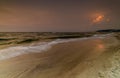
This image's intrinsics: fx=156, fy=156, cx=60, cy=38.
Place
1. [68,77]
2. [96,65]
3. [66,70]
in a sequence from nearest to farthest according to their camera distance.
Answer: [68,77]
[66,70]
[96,65]

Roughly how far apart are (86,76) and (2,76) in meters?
3.38

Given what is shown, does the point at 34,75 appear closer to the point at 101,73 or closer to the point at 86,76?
the point at 86,76

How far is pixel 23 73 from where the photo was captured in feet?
21.8

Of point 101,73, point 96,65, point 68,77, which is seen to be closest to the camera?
point 68,77

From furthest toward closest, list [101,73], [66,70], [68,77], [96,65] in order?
1. [96,65]
2. [66,70]
3. [101,73]
4. [68,77]

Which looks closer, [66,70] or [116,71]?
[116,71]

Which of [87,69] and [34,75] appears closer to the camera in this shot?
[34,75]

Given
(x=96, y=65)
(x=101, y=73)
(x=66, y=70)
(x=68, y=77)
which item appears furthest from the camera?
(x=96, y=65)

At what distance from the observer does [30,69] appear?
7.20 meters

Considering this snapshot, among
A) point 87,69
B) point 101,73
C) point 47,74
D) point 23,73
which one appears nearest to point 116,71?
point 101,73

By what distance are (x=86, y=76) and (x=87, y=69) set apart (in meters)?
0.92

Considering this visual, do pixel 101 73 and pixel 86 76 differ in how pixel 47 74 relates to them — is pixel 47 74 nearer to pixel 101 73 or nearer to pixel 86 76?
pixel 86 76

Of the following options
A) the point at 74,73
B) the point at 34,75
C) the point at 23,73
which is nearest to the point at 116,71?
the point at 74,73

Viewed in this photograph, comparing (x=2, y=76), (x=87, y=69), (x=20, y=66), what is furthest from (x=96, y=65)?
(x=2, y=76)
